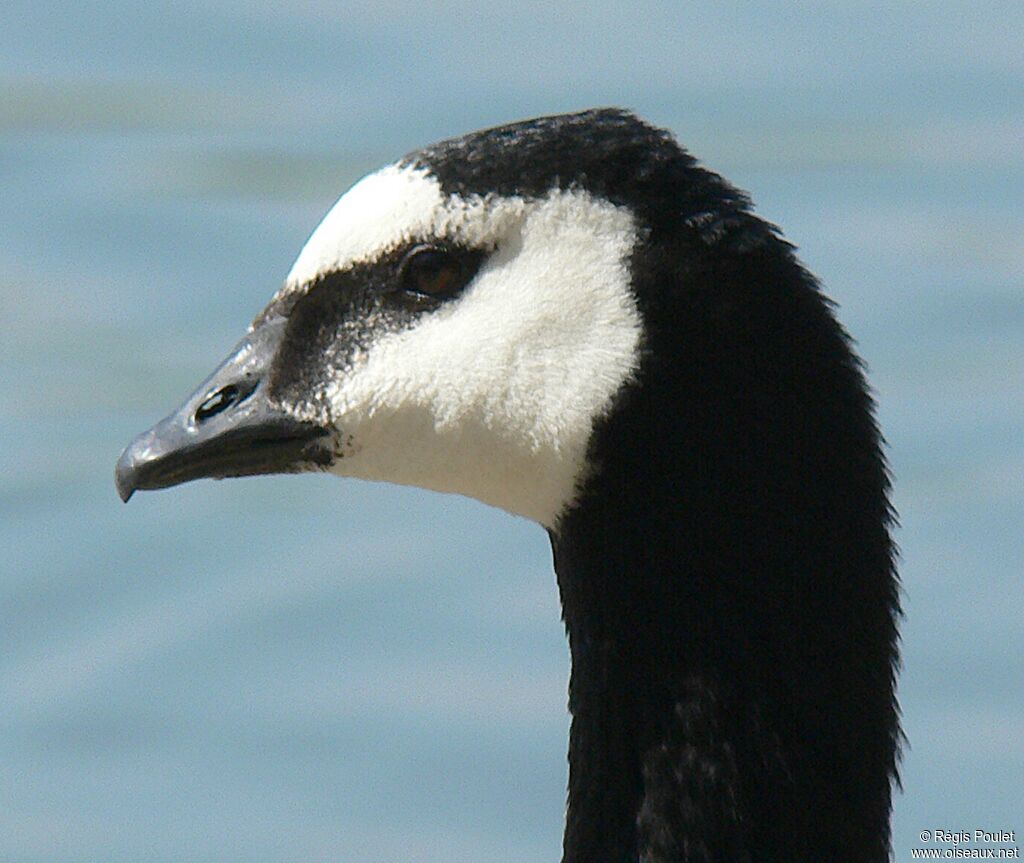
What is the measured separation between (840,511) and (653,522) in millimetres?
369

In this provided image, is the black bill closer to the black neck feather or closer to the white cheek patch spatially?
the white cheek patch

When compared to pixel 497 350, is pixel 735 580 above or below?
below

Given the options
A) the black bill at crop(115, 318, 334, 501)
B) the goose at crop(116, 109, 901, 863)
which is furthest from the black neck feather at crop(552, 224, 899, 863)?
the black bill at crop(115, 318, 334, 501)

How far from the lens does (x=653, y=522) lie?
17.0 ft

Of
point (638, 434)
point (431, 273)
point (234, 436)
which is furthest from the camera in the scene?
point (234, 436)

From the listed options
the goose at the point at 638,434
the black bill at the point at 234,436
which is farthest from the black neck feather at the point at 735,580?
the black bill at the point at 234,436

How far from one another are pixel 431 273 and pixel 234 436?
1.87 ft

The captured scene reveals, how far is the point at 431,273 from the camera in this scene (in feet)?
17.4

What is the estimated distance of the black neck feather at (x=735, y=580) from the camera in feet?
16.7

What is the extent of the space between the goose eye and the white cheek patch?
4 centimetres

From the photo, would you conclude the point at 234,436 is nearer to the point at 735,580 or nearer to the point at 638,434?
the point at 638,434

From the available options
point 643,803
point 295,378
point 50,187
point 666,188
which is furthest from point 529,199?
point 50,187

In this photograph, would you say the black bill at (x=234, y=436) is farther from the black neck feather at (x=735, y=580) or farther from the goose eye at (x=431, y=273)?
the black neck feather at (x=735, y=580)

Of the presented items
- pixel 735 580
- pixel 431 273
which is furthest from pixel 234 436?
pixel 735 580
